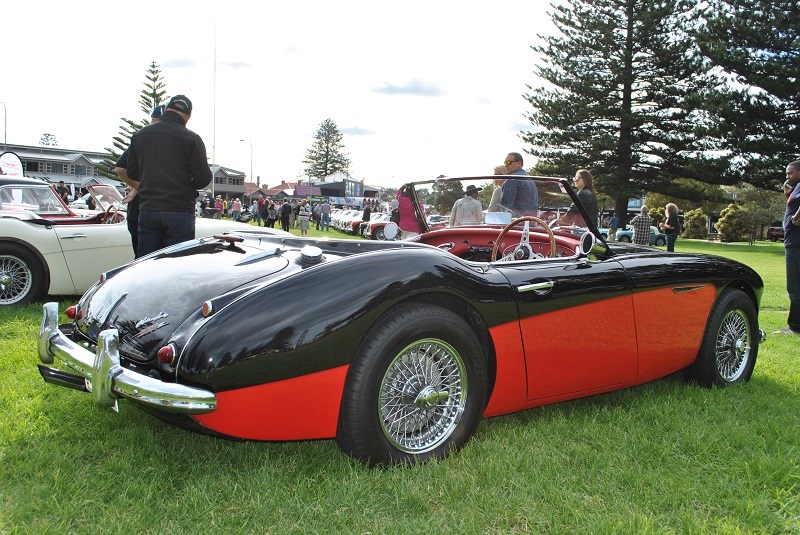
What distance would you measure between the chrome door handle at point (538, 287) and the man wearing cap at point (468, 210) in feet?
3.87

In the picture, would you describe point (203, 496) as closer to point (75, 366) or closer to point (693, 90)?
point (75, 366)

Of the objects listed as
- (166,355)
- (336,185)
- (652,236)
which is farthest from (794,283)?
(336,185)

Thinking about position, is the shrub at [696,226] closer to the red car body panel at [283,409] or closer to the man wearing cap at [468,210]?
the man wearing cap at [468,210]

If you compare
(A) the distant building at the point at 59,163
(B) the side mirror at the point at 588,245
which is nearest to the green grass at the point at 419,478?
(B) the side mirror at the point at 588,245

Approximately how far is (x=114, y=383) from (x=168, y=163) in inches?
105

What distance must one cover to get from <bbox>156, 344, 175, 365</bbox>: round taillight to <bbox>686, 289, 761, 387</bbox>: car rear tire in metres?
2.99

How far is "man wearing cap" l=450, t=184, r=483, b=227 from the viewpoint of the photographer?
13.1 ft

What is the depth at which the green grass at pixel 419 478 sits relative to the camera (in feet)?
6.93

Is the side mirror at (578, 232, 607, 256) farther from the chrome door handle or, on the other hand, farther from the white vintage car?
the white vintage car

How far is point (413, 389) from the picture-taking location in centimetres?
249

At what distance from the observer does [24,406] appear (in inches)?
120

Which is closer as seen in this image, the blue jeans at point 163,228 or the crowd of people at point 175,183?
the crowd of people at point 175,183

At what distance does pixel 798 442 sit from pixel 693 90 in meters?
31.5

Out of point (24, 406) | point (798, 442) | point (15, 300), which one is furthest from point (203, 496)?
point (15, 300)
